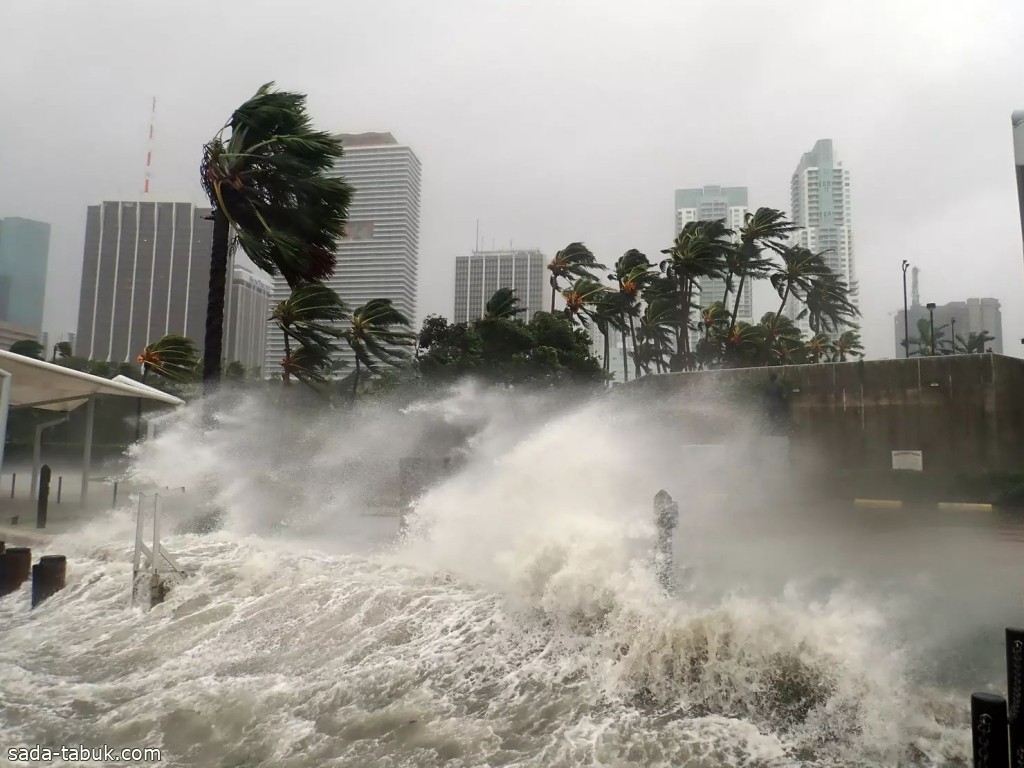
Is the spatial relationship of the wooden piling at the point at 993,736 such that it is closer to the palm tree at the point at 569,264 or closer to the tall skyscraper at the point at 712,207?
the palm tree at the point at 569,264

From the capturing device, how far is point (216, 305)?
1362 centimetres

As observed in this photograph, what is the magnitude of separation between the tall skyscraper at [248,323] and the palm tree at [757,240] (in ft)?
135

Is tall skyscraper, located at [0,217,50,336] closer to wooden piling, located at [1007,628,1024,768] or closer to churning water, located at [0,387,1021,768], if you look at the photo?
churning water, located at [0,387,1021,768]

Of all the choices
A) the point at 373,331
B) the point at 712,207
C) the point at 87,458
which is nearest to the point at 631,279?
the point at 373,331

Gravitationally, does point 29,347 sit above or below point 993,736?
above

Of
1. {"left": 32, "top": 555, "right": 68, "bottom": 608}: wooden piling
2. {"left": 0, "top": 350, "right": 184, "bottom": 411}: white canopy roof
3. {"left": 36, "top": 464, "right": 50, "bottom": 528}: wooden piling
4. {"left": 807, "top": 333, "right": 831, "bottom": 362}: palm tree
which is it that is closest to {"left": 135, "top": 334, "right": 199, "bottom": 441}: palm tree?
{"left": 0, "top": 350, "right": 184, "bottom": 411}: white canopy roof

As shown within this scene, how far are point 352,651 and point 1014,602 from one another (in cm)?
644

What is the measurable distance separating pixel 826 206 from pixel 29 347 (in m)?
62.2

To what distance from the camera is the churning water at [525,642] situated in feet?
16.8

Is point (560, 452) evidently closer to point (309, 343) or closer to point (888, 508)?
point (309, 343)

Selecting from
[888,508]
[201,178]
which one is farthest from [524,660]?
[888,508]

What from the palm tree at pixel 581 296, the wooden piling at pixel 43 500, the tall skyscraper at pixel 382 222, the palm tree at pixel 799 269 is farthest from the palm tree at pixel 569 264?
the wooden piling at pixel 43 500

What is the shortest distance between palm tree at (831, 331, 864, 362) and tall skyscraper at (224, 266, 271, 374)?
47.4 metres

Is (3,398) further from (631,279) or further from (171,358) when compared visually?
(631,279)
